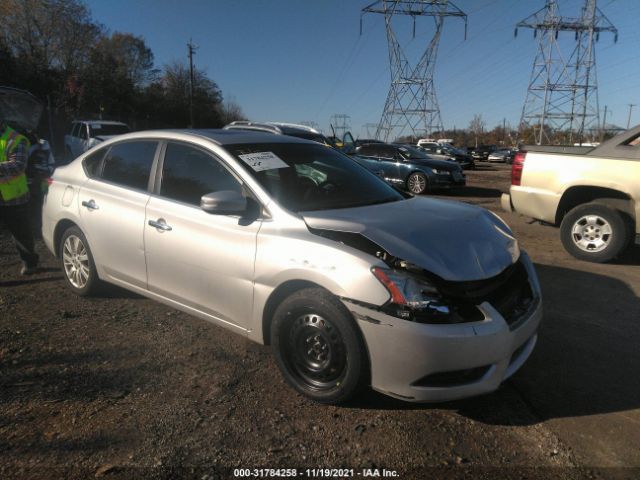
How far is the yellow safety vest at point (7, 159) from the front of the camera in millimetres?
4934

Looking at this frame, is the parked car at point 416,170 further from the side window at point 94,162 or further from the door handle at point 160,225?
the door handle at point 160,225

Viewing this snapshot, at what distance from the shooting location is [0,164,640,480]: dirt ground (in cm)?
243

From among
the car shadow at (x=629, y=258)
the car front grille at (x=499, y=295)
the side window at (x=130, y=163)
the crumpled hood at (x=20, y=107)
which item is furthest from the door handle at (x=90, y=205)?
the car shadow at (x=629, y=258)

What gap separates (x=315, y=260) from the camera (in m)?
2.79

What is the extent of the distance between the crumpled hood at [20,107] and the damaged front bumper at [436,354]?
288 inches

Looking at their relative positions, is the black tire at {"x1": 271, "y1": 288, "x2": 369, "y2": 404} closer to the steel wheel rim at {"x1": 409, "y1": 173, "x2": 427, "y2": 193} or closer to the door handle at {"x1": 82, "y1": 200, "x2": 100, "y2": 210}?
the door handle at {"x1": 82, "y1": 200, "x2": 100, "y2": 210}

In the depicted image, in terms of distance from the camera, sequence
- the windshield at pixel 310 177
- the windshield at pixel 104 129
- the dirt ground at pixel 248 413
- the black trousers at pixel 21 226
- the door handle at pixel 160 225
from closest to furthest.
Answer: the dirt ground at pixel 248 413
the windshield at pixel 310 177
the door handle at pixel 160 225
the black trousers at pixel 21 226
the windshield at pixel 104 129

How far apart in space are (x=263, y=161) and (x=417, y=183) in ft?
37.2

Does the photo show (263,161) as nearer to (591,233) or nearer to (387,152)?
(591,233)

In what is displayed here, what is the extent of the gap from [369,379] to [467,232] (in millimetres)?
1127

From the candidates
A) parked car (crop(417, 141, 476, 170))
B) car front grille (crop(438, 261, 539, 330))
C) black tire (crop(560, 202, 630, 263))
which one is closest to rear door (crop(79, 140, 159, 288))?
car front grille (crop(438, 261, 539, 330))

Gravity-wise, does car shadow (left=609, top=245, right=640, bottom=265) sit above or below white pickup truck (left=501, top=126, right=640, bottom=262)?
below

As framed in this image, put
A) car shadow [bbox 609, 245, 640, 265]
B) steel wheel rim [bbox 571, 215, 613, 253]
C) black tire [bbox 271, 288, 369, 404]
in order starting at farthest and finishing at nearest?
car shadow [bbox 609, 245, 640, 265] → steel wheel rim [bbox 571, 215, 613, 253] → black tire [bbox 271, 288, 369, 404]

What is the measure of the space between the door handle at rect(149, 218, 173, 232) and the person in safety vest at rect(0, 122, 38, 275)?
237 cm
